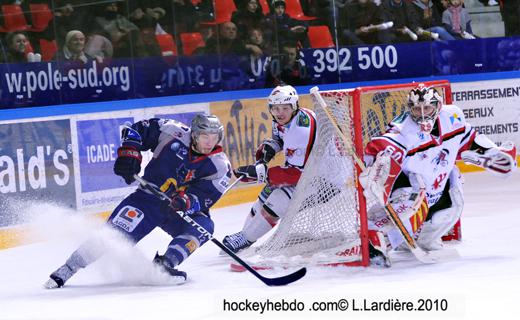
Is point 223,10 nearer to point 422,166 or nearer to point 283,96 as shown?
point 283,96

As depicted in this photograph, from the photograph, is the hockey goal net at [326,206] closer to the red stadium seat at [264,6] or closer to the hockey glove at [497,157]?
the hockey glove at [497,157]

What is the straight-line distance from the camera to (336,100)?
623 centimetres

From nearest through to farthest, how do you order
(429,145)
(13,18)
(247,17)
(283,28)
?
(429,145), (13,18), (247,17), (283,28)

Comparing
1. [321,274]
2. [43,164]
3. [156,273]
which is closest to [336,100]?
[321,274]

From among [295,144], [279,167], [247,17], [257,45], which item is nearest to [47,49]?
[247,17]

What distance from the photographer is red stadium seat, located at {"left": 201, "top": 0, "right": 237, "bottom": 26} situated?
9.96 metres

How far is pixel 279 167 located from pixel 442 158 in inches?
37.7

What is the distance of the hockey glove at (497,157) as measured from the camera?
638cm

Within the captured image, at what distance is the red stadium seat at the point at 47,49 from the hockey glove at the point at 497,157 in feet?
11.6

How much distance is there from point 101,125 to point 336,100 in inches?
107

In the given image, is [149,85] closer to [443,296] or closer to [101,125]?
[101,125]

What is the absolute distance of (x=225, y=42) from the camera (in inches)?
397

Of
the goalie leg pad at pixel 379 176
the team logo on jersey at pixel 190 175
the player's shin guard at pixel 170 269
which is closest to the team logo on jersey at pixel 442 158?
the goalie leg pad at pixel 379 176

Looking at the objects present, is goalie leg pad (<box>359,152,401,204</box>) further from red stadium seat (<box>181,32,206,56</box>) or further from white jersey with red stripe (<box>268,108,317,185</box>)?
red stadium seat (<box>181,32,206,56</box>)
